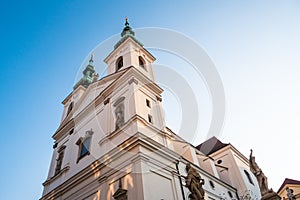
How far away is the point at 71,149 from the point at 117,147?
573 centimetres

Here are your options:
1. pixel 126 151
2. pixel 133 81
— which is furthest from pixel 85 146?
pixel 133 81

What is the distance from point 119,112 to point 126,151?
3.20m

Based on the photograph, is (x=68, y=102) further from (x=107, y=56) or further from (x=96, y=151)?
(x=96, y=151)

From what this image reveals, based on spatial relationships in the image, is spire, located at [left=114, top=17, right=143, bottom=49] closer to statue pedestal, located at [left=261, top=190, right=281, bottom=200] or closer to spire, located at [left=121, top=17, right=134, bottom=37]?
spire, located at [left=121, top=17, right=134, bottom=37]

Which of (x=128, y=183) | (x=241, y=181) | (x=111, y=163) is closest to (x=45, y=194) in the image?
(x=111, y=163)

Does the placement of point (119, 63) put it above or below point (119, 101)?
above

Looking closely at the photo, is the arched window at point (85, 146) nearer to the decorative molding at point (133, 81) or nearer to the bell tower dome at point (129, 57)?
the decorative molding at point (133, 81)

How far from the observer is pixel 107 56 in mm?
19234

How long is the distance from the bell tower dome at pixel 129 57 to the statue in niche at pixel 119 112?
11.3 feet

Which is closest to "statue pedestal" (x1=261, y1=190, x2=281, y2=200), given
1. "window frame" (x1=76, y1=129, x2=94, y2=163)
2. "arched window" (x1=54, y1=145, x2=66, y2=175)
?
"window frame" (x1=76, y1=129, x2=94, y2=163)

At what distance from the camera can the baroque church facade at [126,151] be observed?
9906mm

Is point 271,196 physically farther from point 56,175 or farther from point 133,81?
point 56,175

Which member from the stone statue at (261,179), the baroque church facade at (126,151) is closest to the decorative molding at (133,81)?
the baroque church facade at (126,151)

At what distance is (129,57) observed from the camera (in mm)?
16453
